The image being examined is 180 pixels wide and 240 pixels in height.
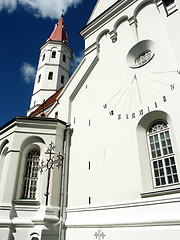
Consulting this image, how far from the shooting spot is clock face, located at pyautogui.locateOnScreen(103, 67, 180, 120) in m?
8.69

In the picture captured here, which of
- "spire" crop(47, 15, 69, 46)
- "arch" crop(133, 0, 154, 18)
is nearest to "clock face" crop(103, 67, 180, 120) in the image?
"arch" crop(133, 0, 154, 18)

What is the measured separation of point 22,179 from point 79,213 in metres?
3.60

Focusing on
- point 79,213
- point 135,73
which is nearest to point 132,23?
point 135,73

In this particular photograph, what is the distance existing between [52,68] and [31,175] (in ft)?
67.6

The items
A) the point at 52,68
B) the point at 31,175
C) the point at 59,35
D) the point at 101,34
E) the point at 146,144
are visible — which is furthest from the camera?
the point at 59,35

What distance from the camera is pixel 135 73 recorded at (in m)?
10.3

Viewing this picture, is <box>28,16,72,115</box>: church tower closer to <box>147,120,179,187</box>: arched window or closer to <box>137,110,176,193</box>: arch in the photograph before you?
<box>137,110,176,193</box>: arch

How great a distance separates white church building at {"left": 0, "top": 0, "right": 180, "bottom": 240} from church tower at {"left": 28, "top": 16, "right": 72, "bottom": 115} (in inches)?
560

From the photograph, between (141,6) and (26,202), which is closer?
(26,202)

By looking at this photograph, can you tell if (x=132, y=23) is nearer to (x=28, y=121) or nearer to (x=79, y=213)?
(x=28, y=121)

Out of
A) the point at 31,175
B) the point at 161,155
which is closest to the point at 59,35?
the point at 31,175

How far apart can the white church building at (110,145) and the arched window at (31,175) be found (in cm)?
5

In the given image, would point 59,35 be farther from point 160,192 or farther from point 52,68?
point 160,192

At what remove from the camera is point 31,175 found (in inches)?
454
